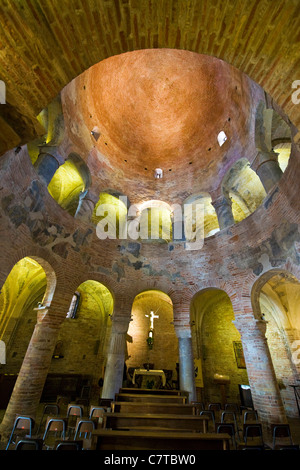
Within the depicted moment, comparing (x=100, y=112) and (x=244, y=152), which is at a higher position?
(x=100, y=112)

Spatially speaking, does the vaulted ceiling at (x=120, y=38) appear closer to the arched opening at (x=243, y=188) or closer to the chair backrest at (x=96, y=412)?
the chair backrest at (x=96, y=412)

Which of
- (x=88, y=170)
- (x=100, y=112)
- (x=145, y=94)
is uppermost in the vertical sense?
(x=145, y=94)

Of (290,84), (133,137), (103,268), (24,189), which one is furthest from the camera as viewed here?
(133,137)

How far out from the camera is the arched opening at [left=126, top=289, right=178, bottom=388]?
42.9 feet

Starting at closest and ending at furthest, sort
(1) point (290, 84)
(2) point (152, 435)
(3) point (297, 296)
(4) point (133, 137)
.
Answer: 1. (1) point (290, 84)
2. (2) point (152, 435)
3. (3) point (297, 296)
4. (4) point (133, 137)

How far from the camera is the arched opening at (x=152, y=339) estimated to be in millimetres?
13075

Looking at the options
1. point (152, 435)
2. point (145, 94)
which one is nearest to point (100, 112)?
point (145, 94)

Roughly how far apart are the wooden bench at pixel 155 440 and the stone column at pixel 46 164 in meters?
7.62

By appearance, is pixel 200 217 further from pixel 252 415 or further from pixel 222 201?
pixel 252 415

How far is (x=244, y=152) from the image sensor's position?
9836mm

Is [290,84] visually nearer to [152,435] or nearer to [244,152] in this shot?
[152,435]

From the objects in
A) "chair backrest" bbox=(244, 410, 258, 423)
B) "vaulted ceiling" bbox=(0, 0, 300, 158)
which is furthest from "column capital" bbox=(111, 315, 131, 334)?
"vaulted ceiling" bbox=(0, 0, 300, 158)

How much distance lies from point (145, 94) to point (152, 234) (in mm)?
9072

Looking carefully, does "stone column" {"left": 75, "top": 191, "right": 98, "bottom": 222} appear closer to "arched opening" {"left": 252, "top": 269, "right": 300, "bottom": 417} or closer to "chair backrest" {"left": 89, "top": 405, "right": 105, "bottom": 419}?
"chair backrest" {"left": 89, "top": 405, "right": 105, "bottom": 419}
